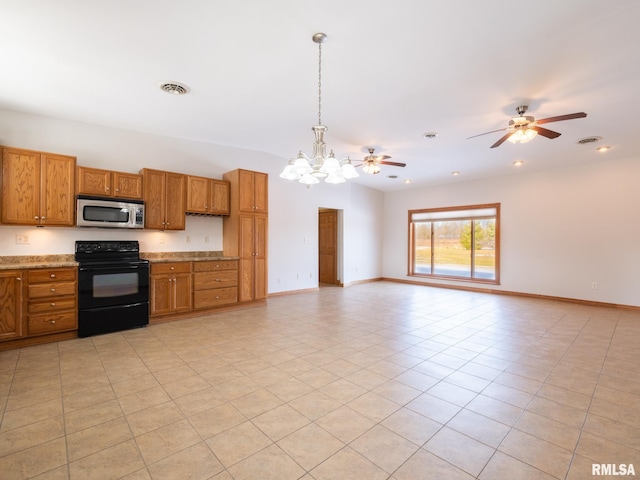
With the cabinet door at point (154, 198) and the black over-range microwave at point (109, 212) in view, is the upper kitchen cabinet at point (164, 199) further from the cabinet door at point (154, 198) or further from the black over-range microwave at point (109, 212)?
the black over-range microwave at point (109, 212)

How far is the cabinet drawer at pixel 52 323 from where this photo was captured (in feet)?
11.8

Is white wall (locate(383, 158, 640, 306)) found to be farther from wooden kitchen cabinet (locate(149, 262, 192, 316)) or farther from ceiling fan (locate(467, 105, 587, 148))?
wooden kitchen cabinet (locate(149, 262, 192, 316))

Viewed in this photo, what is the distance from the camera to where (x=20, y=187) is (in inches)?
148

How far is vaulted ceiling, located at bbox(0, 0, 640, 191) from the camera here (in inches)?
92.2

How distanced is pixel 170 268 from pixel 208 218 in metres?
1.31

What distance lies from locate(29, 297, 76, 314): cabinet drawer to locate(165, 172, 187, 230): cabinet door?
5.27 ft

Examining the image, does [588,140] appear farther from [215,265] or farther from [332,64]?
[215,265]

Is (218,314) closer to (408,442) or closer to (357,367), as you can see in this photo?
(357,367)

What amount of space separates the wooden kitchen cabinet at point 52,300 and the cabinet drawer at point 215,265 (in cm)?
159

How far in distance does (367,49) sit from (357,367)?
306 centimetres

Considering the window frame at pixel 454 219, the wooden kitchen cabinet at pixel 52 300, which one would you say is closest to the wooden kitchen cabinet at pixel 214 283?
the wooden kitchen cabinet at pixel 52 300

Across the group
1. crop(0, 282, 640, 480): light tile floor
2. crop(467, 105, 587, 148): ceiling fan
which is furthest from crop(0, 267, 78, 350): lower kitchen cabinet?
crop(467, 105, 587, 148): ceiling fan

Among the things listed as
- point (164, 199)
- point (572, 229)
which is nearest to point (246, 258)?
point (164, 199)

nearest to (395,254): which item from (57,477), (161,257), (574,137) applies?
(574,137)
